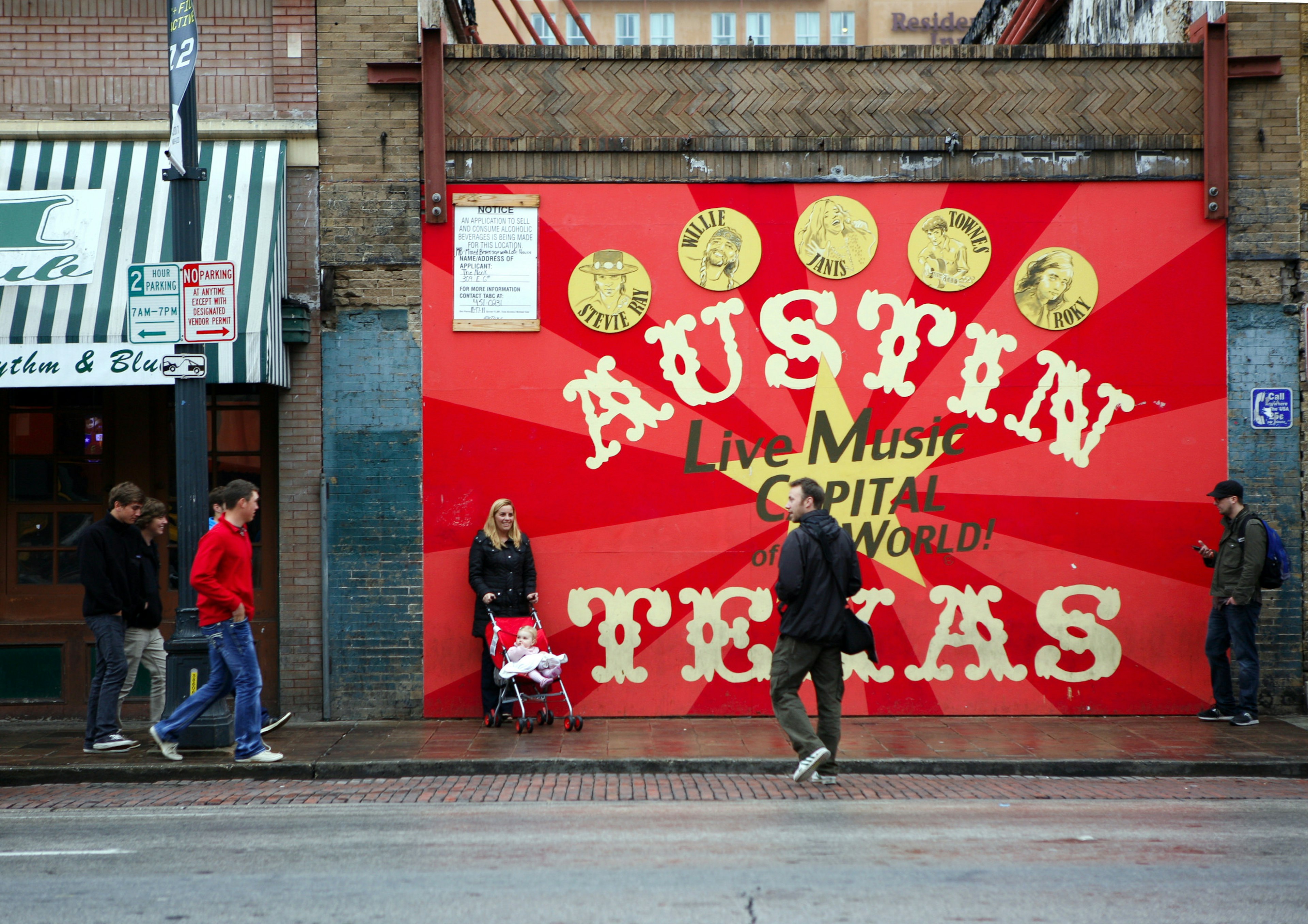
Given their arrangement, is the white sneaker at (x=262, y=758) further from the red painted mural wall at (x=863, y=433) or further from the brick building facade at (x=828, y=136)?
the brick building facade at (x=828, y=136)

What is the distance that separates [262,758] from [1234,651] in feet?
25.5

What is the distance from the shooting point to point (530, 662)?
8961 millimetres

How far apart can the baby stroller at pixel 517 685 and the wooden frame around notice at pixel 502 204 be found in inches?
98.6

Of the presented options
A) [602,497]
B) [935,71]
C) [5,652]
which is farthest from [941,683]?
[5,652]

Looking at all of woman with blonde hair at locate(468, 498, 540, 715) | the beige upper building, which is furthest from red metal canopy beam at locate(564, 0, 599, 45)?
the beige upper building

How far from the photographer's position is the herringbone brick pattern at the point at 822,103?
32.8 ft

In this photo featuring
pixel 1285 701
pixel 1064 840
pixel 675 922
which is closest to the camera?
pixel 675 922

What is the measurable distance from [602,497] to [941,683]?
343cm

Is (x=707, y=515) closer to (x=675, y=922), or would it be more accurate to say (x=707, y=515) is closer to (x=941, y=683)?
(x=941, y=683)

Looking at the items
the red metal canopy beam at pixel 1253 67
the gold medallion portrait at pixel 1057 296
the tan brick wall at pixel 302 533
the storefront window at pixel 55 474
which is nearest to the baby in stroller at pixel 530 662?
the tan brick wall at pixel 302 533

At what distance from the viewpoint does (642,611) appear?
32.3ft

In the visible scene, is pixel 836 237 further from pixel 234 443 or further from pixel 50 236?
pixel 50 236

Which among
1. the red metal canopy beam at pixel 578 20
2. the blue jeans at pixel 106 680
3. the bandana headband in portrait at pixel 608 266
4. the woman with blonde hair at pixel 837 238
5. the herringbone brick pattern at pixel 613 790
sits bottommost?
the herringbone brick pattern at pixel 613 790

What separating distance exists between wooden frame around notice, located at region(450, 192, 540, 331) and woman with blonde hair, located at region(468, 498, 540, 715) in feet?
5.23
